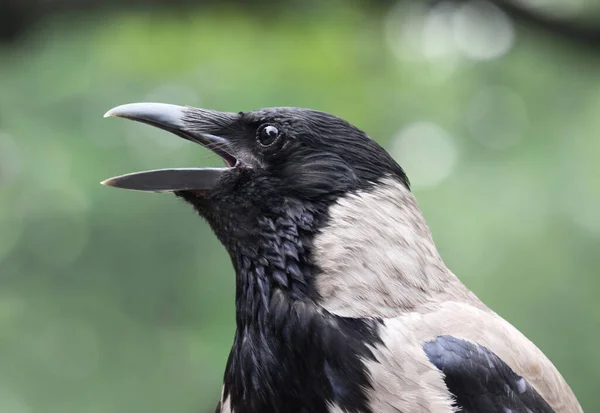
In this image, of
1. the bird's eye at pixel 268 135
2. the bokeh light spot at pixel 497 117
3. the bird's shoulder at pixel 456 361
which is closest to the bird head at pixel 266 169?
the bird's eye at pixel 268 135

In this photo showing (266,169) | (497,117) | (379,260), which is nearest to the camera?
(379,260)

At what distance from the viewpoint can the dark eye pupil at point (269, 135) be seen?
259cm

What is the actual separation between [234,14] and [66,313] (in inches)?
89.6

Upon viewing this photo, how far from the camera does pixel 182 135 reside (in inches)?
106

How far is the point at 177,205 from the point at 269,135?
258 centimetres

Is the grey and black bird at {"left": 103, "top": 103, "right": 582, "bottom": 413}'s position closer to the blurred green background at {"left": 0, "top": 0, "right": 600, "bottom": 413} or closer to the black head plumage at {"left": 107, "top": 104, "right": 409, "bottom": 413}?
the black head plumage at {"left": 107, "top": 104, "right": 409, "bottom": 413}

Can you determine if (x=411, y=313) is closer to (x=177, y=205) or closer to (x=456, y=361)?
(x=456, y=361)

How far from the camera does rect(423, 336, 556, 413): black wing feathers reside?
7.20 feet

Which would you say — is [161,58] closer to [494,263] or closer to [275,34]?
[275,34]

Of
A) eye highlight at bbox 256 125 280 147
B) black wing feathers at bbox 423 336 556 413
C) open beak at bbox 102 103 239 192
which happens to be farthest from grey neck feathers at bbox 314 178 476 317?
open beak at bbox 102 103 239 192

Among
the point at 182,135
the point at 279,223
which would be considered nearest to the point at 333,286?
the point at 279,223

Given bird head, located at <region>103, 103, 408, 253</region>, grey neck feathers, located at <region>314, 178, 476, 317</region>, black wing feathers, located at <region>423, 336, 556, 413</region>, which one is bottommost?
black wing feathers, located at <region>423, 336, 556, 413</region>

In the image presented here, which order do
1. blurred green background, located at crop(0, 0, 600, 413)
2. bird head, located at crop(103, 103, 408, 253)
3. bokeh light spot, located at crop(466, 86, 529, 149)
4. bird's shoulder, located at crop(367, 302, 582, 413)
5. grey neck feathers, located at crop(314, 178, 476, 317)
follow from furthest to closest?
bokeh light spot, located at crop(466, 86, 529, 149), blurred green background, located at crop(0, 0, 600, 413), bird head, located at crop(103, 103, 408, 253), grey neck feathers, located at crop(314, 178, 476, 317), bird's shoulder, located at crop(367, 302, 582, 413)

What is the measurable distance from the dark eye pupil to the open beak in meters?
0.12
